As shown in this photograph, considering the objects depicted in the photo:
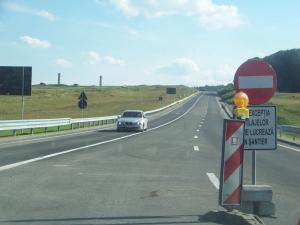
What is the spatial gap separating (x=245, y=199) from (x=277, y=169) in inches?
326

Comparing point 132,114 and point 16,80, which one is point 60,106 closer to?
point 16,80

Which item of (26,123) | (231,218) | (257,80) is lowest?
(231,218)

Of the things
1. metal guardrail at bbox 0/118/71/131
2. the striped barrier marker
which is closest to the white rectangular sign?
the striped barrier marker

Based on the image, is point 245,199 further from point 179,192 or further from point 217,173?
point 217,173

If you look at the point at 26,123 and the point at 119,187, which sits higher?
the point at 26,123

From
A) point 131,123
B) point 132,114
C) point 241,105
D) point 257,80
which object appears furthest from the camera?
point 132,114

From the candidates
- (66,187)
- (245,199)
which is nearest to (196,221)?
(245,199)

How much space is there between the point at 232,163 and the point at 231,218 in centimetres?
81

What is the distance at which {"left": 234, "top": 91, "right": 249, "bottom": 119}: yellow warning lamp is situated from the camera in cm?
834

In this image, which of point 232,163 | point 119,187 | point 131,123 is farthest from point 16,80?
point 232,163

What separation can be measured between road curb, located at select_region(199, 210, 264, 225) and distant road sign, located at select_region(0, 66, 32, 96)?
114ft

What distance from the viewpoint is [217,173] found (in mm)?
14961

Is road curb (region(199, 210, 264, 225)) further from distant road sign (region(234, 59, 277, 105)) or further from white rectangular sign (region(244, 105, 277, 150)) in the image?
distant road sign (region(234, 59, 277, 105))

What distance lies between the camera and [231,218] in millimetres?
8172
